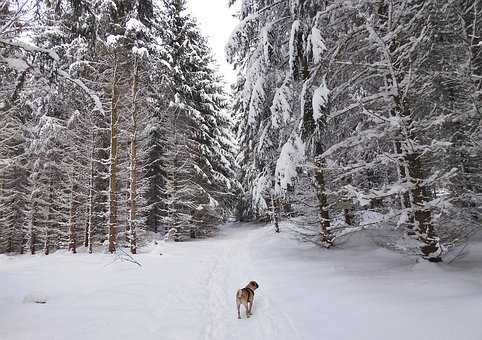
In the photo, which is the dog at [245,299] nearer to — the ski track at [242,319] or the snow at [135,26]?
the ski track at [242,319]

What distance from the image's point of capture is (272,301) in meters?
7.21

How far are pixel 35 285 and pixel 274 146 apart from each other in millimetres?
8601

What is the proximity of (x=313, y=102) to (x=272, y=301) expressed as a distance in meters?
4.46

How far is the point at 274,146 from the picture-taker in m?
12.7

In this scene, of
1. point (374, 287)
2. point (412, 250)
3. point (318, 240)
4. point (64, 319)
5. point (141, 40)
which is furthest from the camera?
point (141, 40)

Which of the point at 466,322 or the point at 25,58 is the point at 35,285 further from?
the point at 466,322

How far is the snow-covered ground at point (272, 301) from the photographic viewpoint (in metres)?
5.07

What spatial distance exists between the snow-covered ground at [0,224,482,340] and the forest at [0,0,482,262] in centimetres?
101

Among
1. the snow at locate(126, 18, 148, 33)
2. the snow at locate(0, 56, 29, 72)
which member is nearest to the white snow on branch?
the snow at locate(0, 56, 29, 72)

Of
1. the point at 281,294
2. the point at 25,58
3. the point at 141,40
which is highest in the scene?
the point at 141,40

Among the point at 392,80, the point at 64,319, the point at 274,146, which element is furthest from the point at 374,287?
the point at 274,146

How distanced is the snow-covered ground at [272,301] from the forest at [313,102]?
3.31ft

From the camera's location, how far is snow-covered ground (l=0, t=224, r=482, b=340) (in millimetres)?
5070

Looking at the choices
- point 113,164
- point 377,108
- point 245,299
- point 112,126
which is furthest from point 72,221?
point 377,108
